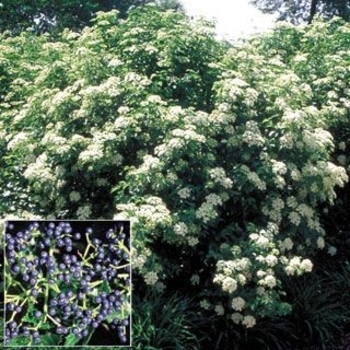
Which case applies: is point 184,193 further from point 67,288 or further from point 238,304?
point 67,288

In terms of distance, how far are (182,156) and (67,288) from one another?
1.53m

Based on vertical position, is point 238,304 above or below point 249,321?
above

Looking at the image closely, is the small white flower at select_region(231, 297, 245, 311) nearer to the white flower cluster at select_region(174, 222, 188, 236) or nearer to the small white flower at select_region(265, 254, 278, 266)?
the small white flower at select_region(265, 254, 278, 266)

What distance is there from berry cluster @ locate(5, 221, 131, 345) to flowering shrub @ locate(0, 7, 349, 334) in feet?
0.79

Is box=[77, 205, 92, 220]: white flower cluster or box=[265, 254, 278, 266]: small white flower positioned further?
box=[77, 205, 92, 220]: white flower cluster

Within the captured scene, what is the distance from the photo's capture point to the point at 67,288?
5.44 meters

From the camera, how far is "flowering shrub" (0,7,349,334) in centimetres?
607

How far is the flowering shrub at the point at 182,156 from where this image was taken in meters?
6.07

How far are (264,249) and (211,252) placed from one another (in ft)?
1.39

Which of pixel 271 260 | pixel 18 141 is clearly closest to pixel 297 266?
pixel 271 260

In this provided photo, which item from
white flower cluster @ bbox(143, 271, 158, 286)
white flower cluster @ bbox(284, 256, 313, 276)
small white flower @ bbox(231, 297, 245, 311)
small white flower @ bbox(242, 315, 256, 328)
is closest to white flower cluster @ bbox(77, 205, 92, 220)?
white flower cluster @ bbox(143, 271, 158, 286)

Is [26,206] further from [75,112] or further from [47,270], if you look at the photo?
[47,270]

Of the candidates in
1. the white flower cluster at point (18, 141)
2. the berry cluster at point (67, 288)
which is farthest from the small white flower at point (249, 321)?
the white flower cluster at point (18, 141)

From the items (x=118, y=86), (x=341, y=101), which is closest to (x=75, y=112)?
(x=118, y=86)
